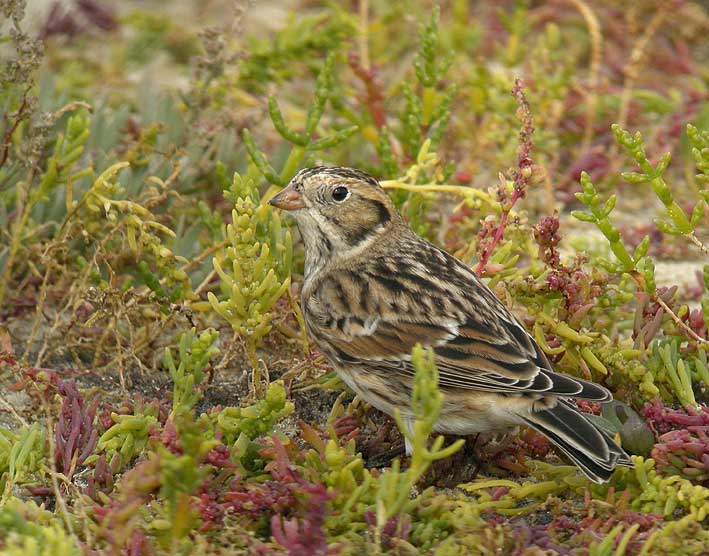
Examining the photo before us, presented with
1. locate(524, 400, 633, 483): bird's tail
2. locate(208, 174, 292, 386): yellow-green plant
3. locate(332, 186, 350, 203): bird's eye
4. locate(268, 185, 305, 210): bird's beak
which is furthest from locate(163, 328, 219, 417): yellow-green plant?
locate(524, 400, 633, 483): bird's tail

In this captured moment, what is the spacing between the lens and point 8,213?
19.2 ft

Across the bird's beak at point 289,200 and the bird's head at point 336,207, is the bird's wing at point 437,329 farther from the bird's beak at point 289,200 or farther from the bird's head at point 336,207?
the bird's beak at point 289,200

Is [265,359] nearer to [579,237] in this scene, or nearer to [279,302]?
[279,302]

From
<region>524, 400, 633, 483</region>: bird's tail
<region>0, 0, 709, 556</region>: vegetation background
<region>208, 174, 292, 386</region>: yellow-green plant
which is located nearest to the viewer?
<region>0, 0, 709, 556</region>: vegetation background

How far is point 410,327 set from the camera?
4.65 meters

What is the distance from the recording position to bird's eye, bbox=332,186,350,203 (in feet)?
17.0

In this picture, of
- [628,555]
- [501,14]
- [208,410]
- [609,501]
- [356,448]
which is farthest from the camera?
[501,14]

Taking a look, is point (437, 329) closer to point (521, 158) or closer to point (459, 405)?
point (459, 405)

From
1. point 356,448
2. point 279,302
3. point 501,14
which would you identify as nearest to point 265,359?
point 279,302

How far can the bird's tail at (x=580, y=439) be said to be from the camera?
160 inches

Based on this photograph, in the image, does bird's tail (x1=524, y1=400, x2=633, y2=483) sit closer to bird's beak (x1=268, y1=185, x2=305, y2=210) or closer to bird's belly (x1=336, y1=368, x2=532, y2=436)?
bird's belly (x1=336, y1=368, x2=532, y2=436)

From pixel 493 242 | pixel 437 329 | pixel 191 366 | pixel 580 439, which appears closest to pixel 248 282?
pixel 191 366

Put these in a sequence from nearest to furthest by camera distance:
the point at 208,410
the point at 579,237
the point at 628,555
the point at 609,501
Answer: the point at 628,555 → the point at 609,501 → the point at 208,410 → the point at 579,237

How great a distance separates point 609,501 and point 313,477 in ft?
3.31
